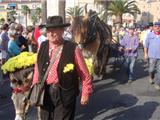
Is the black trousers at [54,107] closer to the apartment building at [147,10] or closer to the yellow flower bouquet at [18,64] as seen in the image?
the yellow flower bouquet at [18,64]

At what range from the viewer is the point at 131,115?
7.88 metres

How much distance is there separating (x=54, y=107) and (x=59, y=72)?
1.41ft

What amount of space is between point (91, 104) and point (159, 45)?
2.94 meters

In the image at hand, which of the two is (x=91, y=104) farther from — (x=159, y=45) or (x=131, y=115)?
(x=159, y=45)

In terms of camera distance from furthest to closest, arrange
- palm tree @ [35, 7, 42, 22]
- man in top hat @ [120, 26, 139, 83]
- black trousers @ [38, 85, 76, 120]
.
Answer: palm tree @ [35, 7, 42, 22] → man in top hat @ [120, 26, 139, 83] → black trousers @ [38, 85, 76, 120]

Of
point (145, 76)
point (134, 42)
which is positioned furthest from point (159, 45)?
point (145, 76)

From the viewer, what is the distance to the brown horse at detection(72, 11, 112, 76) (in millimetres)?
10422

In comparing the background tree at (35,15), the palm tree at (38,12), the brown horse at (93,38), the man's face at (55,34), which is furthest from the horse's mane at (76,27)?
the background tree at (35,15)

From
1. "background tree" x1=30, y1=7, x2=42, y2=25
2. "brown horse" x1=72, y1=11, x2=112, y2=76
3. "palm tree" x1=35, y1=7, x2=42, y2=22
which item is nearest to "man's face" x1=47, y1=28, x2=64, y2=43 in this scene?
"brown horse" x1=72, y1=11, x2=112, y2=76

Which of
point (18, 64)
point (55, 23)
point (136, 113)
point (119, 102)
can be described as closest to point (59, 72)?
point (55, 23)

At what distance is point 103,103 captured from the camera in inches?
349

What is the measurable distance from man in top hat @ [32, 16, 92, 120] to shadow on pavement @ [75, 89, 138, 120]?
2697 millimetres

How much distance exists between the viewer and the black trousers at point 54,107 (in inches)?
195

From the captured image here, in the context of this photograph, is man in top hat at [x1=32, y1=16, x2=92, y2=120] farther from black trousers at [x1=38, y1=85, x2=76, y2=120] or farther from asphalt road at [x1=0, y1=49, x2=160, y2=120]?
asphalt road at [x1=0, y1=49, x2=160, y2=120]
